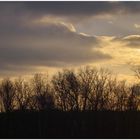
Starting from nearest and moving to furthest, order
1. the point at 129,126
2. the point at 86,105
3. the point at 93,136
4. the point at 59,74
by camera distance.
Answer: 1. the point at 93,136
2. the point at 129,126
3. the point at 86,105
4. the point at 59,74

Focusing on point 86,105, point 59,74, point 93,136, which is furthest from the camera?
point 59,74

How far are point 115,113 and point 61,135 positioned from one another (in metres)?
6.33

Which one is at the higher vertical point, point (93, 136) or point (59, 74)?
point (59, 74)

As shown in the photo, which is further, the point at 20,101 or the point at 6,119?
the point at 20,101

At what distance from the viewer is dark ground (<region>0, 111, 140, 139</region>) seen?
4422cm

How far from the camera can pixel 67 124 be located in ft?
147

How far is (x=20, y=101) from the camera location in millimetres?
86625

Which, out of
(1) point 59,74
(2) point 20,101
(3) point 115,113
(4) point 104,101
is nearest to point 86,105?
(4) point 104,101

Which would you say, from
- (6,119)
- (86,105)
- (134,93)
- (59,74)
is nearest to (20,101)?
(59,74)

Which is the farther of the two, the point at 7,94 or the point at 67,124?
the point at 7,94

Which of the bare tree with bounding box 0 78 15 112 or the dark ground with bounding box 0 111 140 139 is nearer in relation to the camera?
the dark ground with bounding box 0 111 140 139

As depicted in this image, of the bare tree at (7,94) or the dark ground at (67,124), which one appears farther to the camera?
the bare tree at (7,94)

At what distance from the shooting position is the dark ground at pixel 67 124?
44.2 meters

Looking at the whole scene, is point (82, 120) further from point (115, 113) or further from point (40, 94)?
point (40, 94)
